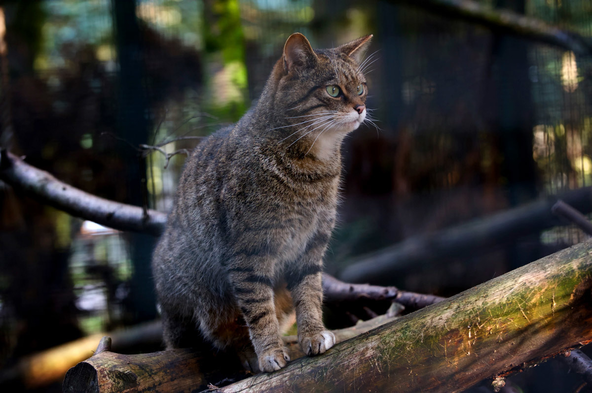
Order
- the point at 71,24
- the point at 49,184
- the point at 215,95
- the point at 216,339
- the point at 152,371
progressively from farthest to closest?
the point at 215,95 < the point at 71,24 < the point at 49,184 < the point at 216,339 < the point at 152,371

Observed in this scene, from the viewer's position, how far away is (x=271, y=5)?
4469mm

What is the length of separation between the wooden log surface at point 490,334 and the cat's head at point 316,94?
2.69ft

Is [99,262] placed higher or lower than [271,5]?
lower

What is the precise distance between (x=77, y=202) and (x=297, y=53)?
5.27 ft

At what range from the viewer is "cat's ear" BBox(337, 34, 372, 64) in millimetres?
1961

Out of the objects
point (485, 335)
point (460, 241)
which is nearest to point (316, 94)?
point (485, 335)

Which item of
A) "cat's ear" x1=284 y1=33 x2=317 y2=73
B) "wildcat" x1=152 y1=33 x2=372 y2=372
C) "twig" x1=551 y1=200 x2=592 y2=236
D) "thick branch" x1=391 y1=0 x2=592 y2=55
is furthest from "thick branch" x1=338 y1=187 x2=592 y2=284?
"cat's ear" x1=284 y1=33 x2=317 y2=73

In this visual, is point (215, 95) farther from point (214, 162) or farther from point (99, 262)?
point (214, 162)

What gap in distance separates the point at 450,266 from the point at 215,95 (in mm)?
2667

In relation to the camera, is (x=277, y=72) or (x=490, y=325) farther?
(x=277, y=72)

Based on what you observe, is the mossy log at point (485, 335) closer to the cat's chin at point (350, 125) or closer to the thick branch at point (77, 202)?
the cat's chin at point (350, 125)

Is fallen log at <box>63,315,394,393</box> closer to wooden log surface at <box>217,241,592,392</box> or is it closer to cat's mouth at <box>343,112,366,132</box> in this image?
wooden log surface at <box>217,241,592,392</box>

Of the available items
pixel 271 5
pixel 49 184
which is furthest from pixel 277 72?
pixel 271 5

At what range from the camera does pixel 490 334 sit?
1313 mm
